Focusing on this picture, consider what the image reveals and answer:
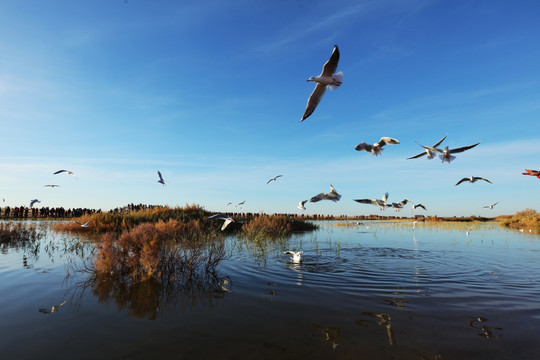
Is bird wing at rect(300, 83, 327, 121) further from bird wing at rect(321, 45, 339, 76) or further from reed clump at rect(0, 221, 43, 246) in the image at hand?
reed clump at rect(0, 221, 43, 246)

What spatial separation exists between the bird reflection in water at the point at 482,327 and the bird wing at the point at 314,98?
5689 mm

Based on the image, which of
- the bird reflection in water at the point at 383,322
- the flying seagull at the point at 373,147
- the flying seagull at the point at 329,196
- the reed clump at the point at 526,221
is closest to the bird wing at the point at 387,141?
the flying seagull at the point at 373,147

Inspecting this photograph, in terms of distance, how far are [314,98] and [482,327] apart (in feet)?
20.1

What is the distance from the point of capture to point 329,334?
215 inches

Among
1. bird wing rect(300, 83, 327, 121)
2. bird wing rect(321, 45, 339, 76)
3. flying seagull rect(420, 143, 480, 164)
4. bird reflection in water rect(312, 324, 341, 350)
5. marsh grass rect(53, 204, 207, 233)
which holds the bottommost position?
bird reflection in water rect(312, 324, 341, 350)

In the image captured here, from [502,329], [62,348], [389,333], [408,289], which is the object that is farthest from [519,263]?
[62,348]

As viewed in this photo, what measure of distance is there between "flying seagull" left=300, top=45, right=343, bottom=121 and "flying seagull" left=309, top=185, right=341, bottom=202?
3.28 m

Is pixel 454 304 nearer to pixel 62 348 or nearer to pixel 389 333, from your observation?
pixel 389 333

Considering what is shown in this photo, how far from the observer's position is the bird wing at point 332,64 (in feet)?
25.9

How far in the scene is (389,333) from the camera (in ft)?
17.9

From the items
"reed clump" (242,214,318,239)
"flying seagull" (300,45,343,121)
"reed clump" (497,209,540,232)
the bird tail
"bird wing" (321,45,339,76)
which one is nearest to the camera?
"bird wing" (321,45,339,76)

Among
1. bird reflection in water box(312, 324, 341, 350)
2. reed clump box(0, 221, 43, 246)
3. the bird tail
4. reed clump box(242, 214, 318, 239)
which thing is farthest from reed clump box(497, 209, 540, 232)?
reed clump box(0, 221, 43, 246)

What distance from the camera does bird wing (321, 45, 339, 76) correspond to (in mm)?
7902

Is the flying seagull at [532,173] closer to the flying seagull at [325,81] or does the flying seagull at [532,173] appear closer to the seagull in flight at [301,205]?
the flying seagull at [325,81]
